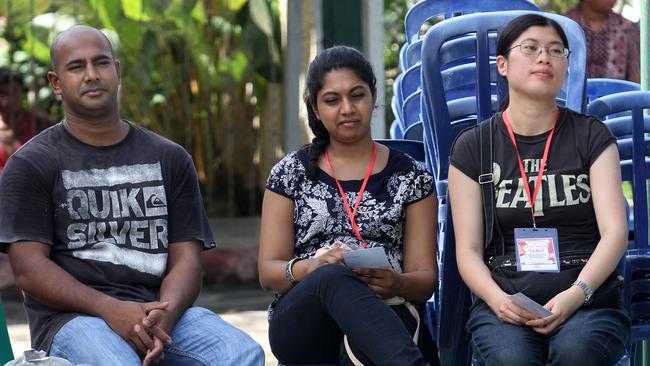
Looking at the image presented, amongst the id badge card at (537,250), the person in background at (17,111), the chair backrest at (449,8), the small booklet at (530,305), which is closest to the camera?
→ the small booklet at (530,305)

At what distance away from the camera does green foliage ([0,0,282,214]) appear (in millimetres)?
8070

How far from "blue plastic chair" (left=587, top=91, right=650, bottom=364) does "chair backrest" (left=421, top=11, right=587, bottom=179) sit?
13cm

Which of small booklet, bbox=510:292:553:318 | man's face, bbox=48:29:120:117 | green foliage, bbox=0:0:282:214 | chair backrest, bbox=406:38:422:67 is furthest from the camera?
green foliage, bbox=0:0:282:214

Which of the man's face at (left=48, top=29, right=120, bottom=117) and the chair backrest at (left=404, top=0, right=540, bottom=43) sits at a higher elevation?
the chair backrest at (left=404, top=0, right=540, bottom=43)

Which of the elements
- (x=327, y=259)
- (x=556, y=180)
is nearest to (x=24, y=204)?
(x=327, y=259)

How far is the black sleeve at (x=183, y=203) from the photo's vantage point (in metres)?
3.87

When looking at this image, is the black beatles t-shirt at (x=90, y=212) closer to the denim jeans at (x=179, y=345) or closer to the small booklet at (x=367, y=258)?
the denim jeans at (x=179, y=345)

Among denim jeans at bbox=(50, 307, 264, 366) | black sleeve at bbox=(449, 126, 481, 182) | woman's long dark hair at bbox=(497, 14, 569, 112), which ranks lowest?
denim jeans at bbox=(50, 307, 264, 366)

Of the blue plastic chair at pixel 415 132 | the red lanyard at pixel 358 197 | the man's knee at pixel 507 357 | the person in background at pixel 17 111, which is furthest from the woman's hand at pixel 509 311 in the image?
the person in background at pixel 17 111

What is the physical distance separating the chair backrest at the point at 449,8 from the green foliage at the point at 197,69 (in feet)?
10.4

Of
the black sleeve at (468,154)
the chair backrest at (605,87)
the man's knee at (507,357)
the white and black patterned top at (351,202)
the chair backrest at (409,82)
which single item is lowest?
the man's knee at (507,357)

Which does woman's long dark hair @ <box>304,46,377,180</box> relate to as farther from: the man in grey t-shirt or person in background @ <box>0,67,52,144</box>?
person in background @ <box>0,67,52,144</box>

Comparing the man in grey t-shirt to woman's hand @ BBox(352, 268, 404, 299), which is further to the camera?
woman's hand @ BBox(352, 268, 404, 299)

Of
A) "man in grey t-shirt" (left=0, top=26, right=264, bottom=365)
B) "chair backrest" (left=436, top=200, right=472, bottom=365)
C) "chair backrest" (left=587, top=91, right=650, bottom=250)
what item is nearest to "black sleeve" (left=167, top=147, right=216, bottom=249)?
"man in grey t-shirt" (left=0, top=26, right=264, bottom=365)
